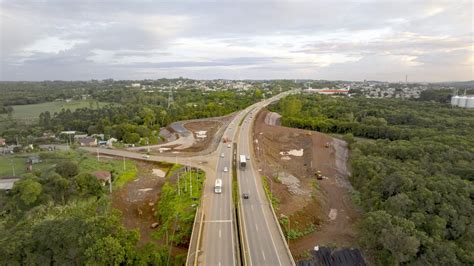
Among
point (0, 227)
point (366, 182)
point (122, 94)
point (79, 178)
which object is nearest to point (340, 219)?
point (366, 182)

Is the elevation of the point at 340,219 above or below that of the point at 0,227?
below

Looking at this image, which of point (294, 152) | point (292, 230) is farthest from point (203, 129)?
point (292, 230)

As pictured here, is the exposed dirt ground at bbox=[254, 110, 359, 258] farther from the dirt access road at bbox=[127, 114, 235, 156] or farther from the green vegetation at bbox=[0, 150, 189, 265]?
the green vegetation at bbox=[0, 150, 189, 265]

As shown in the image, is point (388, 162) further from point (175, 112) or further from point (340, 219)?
point (175, 112)

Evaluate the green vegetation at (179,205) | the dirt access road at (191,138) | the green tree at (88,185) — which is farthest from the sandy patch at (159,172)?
the green tree at (88,185)

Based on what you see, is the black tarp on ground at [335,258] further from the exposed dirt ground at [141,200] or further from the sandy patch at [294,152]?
the sandy patch at [294,152]

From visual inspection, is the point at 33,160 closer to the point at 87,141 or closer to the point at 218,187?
the point at 87,141

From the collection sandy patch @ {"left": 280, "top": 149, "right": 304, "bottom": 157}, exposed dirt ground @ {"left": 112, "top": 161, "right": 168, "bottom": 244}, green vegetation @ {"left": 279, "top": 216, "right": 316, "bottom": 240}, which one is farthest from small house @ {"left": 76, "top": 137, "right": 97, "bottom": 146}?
green vegetation @ {"left": 279, "top": 216, "right": 316, "bottom": 240}
